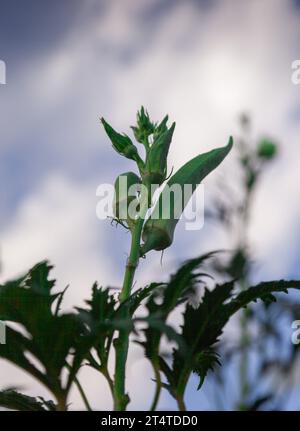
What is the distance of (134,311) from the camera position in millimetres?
1381

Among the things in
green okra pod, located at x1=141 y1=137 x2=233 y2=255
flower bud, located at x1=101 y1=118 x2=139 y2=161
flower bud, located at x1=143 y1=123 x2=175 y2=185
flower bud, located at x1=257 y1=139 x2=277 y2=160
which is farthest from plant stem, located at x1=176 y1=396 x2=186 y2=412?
flower bud, located at x1=257 y1=139 x2=277 y2=160

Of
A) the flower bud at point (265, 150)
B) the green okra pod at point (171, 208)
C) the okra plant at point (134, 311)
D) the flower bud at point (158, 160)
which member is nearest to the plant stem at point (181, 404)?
the okra plant at point (134, 311)

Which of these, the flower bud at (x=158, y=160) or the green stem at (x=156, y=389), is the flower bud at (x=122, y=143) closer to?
the flower bud at (x=158, y=160)

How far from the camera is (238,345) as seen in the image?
8477 mm

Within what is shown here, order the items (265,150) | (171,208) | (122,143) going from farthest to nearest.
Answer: (265,150)
(122,143)
(171,208)

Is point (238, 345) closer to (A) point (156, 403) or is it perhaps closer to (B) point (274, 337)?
(B) point (274, 337)

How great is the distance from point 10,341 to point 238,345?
7510mm

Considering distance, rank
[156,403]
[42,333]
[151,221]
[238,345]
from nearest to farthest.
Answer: [42,333], [156,403], [151,221], [238,345]

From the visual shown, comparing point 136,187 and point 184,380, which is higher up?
point 136,187

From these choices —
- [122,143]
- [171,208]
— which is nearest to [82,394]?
[171,208]

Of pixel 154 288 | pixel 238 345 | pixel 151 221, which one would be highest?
pixel 151 221

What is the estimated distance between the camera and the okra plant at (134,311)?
1169mm

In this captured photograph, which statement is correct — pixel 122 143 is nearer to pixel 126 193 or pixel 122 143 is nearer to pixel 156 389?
pixel 126 193
